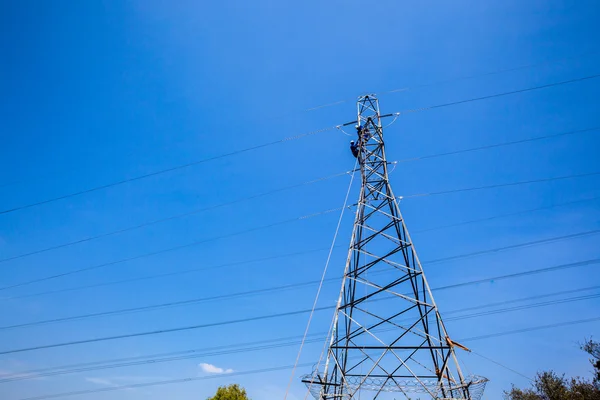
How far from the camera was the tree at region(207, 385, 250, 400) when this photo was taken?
3089 centimetres

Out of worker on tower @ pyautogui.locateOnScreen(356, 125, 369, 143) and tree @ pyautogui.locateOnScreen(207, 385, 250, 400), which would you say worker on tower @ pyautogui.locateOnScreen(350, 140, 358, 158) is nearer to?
worker on tower @ pyautogui.locateOnScreen(356, 125, 369, 143)

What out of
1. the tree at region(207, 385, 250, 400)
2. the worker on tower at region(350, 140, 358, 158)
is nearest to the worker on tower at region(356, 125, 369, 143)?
the worker on tower at region(350, 140, 358, 158)

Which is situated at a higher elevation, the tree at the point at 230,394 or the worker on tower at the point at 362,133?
the worker on tower at the point at 362,133

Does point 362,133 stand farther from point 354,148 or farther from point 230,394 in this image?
point 230,394

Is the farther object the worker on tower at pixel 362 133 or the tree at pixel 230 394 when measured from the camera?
the tree at pixel 230 394

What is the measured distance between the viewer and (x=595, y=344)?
3039cm

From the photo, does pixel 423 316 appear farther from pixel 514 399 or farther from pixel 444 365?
pixel 514 399

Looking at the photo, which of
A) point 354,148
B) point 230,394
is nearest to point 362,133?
point 354,148

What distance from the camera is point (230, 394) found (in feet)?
102

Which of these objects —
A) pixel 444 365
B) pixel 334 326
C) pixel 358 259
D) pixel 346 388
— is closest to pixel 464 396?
pixel 444 365

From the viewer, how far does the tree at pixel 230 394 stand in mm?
30891

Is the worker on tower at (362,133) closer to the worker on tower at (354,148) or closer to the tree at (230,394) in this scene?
the worker on tower at (354,148)

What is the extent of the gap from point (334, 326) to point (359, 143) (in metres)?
8.73

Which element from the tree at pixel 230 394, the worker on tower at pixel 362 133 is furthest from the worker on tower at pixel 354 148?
the tree at pixel 230 394
